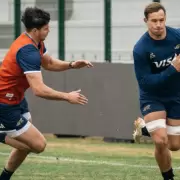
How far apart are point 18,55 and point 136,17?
6956 millimetres

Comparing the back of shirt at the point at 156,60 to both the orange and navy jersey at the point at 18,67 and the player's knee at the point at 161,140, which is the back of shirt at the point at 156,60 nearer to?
the player's knee at the point at 161,140

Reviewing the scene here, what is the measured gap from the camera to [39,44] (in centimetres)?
920

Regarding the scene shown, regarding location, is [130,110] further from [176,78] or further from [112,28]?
[176,78]

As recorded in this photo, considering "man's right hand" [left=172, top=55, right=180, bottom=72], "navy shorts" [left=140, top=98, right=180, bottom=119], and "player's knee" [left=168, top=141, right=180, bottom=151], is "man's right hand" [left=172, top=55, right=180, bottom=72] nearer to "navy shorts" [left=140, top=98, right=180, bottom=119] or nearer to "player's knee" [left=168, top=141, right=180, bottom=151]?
"navy shorts" [left=140, top=98, right=180, bottom=119]

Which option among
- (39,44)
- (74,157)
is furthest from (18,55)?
(74,157)

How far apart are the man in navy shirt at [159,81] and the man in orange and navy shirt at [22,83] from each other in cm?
67

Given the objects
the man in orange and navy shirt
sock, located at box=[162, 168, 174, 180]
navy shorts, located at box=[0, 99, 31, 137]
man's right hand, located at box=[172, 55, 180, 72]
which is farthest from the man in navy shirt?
navy shorts, located at box=[0, 99, 31, 137]

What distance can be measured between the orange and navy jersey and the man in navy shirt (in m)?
1.17

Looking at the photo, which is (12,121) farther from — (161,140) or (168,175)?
(168,175)

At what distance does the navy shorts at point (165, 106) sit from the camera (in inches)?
374

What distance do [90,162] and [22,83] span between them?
3.44 metres

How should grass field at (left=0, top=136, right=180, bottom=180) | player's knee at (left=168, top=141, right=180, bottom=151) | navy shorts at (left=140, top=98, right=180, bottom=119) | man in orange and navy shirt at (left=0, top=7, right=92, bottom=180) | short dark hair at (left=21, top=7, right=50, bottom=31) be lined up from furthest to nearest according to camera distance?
grass field at (left=0, top=136, right=180, bottom=180), player's knee at (left=168, top=141, right=180, bottom=151), navy shorts at (left=140, top=98, right=180, bottom=119), short dark hair at (left=21, top=7, right=50, bottom=31), man in orange and navy shirt at (left=0, top=7, right=92, bottom=180)

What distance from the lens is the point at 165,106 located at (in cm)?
959

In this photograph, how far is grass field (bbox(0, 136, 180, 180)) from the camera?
10.7m
